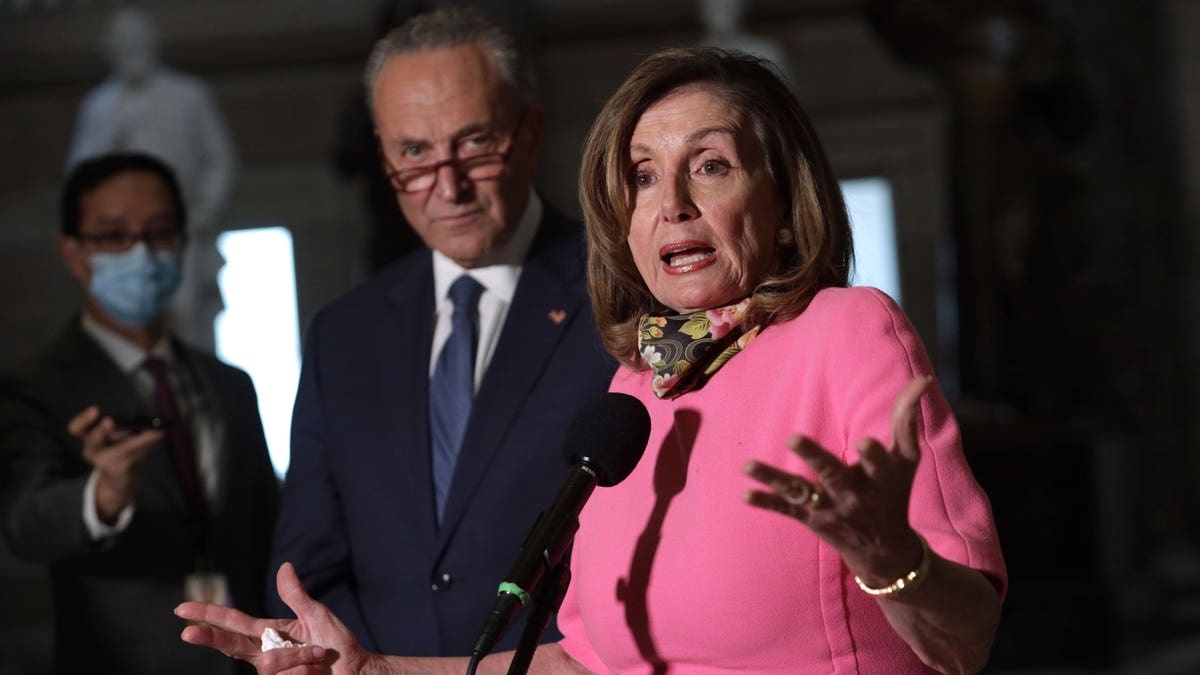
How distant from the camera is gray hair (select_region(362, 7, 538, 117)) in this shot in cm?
270

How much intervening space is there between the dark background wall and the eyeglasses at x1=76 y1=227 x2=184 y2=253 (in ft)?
5.10

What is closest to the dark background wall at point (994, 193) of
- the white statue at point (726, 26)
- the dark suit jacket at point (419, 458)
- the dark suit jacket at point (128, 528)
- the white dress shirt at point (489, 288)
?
the white statue at point (726, 26)

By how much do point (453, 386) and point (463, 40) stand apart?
60 centimetres

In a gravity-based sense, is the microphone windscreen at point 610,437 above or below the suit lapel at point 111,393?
above

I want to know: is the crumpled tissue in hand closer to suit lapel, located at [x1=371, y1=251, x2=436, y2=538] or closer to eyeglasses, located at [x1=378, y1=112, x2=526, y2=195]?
suit lapel, located at [x1=371, y1=251, x2=436, y2=538]

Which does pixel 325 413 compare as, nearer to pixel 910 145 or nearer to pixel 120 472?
pixel 120 472

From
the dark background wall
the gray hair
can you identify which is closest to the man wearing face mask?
the gray hair

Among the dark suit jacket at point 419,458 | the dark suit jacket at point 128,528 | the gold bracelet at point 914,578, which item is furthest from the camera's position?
the dark suit jacket at point 128,528

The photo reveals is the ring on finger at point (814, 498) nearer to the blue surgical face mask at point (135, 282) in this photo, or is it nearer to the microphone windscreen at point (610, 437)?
the microphone windscreen at point (610, 437)

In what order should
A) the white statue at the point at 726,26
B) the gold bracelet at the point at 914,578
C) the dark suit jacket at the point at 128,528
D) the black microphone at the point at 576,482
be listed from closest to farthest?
the gold bracelet at the point at 914,578 < the black microphone at the point at 576,482 < the dark suit jacket at the point at 128,528 < the white statue at the point at 726,26

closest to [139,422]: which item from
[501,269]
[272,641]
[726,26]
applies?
[501,269]

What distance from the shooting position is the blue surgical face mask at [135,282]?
3295 mm

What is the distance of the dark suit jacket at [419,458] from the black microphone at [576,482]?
0.58 m

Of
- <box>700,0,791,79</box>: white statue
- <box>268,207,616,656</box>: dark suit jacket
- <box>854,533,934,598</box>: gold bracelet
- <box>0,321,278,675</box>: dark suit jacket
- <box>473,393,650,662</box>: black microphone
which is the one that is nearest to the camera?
<box>854,533,934,598</box>: gold bracelet
